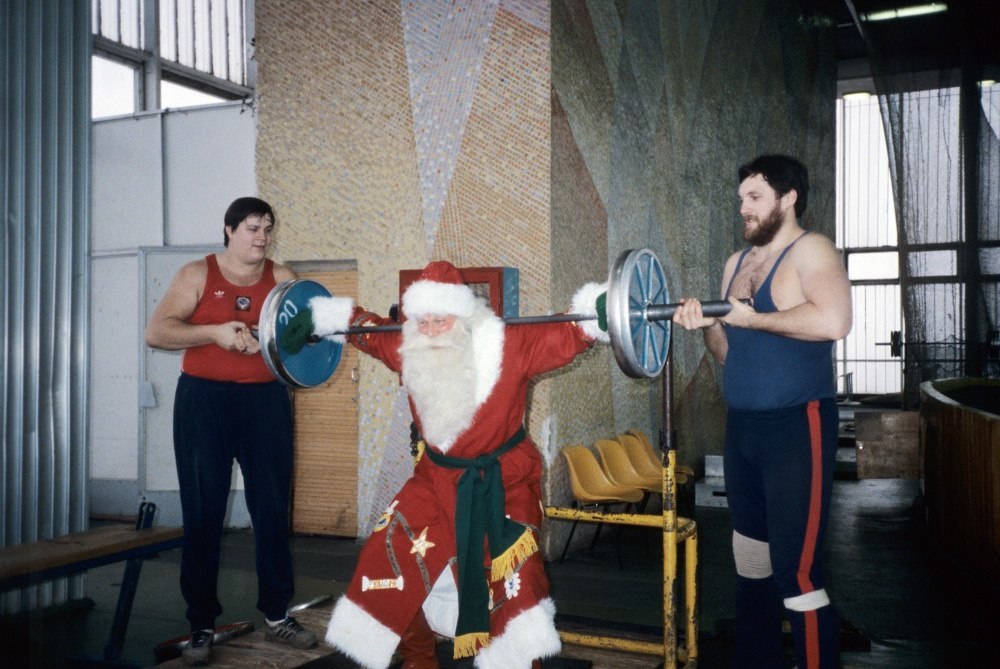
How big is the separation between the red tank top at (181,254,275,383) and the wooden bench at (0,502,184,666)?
81 cm

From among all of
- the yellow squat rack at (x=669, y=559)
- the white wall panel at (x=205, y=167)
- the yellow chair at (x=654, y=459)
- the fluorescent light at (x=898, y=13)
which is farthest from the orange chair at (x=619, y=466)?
the fluorescent light at (x=898, y=13)

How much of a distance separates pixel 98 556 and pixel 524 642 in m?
1.73

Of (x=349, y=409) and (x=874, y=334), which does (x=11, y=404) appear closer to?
(x=349, y=409)

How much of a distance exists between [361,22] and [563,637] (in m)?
3.81

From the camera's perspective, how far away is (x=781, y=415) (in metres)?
2.30

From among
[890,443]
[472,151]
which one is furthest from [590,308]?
[890,443]

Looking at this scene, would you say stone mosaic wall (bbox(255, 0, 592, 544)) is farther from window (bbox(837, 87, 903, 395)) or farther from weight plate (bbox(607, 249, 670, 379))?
window (bbox(837, 87, 903, 395))

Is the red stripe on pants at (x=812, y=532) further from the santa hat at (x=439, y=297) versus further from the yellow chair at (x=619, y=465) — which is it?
the yellow chair at (x=619, y=465)

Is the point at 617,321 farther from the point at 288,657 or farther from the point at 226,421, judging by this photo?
the point at 288,657

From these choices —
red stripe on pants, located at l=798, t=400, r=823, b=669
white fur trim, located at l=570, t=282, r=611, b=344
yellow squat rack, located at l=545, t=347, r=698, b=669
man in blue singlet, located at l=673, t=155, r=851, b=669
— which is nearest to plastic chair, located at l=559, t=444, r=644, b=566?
yellow squat rack, located at l=545, t=347, r=698, b=669

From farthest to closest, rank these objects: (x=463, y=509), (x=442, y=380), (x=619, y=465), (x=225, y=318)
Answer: (x=619, y=465), (x=225, y=318), (x=442, y=380), (x=463, y=509)

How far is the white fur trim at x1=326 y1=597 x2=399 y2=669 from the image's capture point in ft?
7.95

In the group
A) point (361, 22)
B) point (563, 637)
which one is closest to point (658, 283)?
point (563, 637)

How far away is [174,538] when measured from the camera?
3383 millimetres
